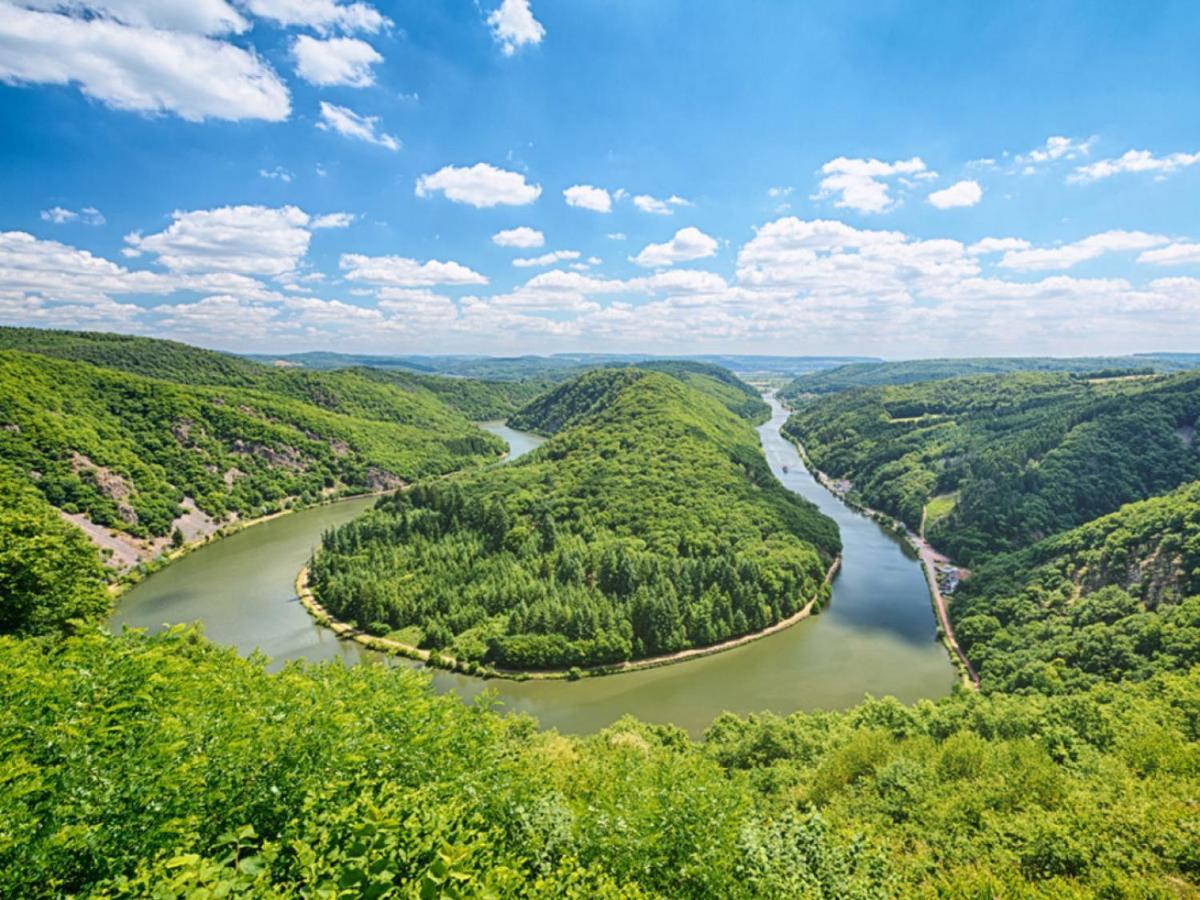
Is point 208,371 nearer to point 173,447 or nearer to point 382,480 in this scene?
point 173,447

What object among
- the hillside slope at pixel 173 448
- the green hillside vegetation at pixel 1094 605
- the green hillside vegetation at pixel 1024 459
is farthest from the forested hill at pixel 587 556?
the hillside slope at pixel 173 448

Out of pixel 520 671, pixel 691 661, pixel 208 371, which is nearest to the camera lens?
pixel 520 671

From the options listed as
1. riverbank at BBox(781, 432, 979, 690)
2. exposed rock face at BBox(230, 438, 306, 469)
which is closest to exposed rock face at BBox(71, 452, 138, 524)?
exposed rock face at BBox(230, 438, 306, 469)

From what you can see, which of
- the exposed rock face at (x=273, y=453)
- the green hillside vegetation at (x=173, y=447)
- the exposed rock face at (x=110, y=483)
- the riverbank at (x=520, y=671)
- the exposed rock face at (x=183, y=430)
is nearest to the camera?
the riverbank at (x=520, y=671)

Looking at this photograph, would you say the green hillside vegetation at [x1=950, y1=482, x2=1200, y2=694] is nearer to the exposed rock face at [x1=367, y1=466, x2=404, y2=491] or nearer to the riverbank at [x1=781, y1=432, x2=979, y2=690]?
the riverbank at [x1=781, y1=432, x2=979, y2=690]

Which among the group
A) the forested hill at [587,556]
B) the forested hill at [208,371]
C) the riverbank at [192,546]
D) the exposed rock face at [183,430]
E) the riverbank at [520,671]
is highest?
the forested hill at [208,371]

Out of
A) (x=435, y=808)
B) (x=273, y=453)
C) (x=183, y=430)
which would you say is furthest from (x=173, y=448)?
(x=435, y=808)

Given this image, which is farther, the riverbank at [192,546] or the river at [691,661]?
the riverbank at [192,546]

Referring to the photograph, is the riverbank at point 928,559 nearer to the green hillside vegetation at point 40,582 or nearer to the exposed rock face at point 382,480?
the green hillside vegetation at point 40,582
